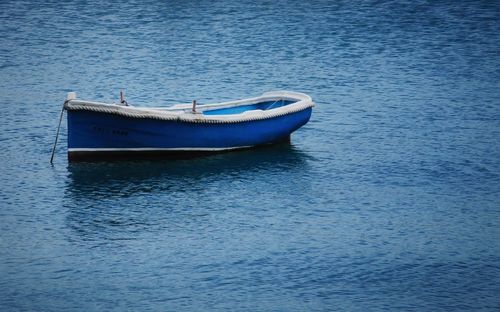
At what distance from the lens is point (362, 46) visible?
3897 centimetres

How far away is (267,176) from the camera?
27.2m

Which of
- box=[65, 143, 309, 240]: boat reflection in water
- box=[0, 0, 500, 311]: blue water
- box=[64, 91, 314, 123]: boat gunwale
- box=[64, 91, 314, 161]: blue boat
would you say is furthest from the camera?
box=[64, 91, 314, 161]: blue boat

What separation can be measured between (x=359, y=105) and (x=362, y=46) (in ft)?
21.9

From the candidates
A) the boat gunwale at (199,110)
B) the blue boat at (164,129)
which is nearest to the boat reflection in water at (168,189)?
the blue boat at (164,129)

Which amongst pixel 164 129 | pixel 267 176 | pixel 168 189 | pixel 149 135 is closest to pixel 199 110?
pixel 164 129

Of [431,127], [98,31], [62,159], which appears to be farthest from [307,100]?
[98,31]

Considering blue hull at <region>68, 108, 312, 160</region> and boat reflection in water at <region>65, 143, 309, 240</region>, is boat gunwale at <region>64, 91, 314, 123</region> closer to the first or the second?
blue hull at <region>68, 108, 312, 160</region>

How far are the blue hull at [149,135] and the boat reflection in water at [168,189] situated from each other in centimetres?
27

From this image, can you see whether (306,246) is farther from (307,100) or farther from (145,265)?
(307,100)

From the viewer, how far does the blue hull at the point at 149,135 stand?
1064 inches

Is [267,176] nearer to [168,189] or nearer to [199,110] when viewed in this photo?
[168,189]

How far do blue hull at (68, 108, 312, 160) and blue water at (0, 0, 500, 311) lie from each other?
1.09ft

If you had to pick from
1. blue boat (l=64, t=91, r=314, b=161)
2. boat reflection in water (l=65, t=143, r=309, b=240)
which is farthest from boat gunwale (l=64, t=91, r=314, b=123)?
boat reflection in water (l=65, t=143, r=309, b=240)

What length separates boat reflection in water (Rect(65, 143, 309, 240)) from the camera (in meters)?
24.2
